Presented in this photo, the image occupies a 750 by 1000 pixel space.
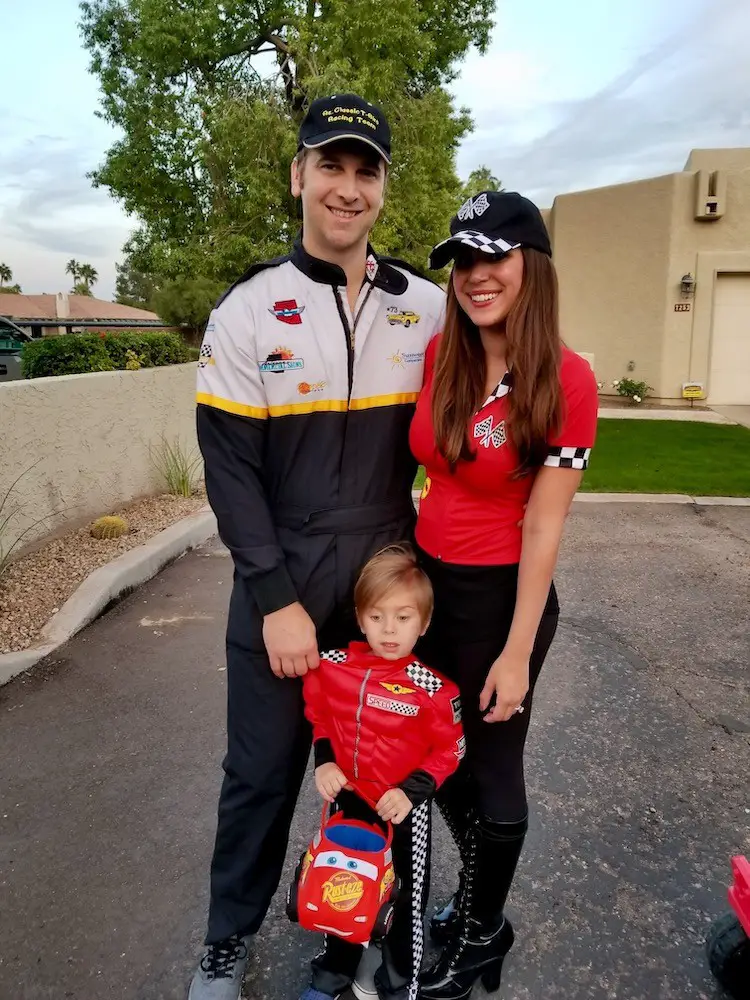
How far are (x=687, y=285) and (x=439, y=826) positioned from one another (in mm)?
15654

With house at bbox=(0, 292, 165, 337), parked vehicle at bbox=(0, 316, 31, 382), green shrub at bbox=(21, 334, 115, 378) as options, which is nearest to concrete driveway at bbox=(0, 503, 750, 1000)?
green shrub at bbox=(21, 334, 115, 378)

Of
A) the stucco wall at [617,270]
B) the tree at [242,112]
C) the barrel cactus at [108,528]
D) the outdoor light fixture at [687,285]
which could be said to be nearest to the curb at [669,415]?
the stucco wall at [617,270]

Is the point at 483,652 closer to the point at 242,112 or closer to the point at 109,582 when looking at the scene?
the point at 109,582

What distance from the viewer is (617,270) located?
16984 millimetres

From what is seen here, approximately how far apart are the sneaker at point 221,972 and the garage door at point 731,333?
55.4 ft

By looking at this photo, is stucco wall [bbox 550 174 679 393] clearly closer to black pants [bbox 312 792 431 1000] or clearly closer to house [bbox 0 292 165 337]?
black pants [bbox 312 792 431 1000]

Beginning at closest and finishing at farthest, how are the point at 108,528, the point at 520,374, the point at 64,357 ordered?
1. the point at 520,374
2. the point at 108,528
3. the point at 64,357

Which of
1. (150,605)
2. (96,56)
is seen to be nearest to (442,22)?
(96,56)

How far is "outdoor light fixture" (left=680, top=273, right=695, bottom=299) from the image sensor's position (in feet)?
52.7

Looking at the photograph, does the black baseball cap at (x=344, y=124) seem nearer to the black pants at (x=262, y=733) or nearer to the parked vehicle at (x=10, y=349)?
the black pants at (x=262, y=733)

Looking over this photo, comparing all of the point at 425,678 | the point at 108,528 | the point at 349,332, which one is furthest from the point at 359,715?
the point at 108,528

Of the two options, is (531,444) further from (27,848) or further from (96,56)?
(96,56)

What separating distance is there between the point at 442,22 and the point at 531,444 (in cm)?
2101

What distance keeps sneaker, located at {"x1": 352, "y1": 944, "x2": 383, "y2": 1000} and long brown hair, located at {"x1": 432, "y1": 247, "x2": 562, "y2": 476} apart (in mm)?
1440
